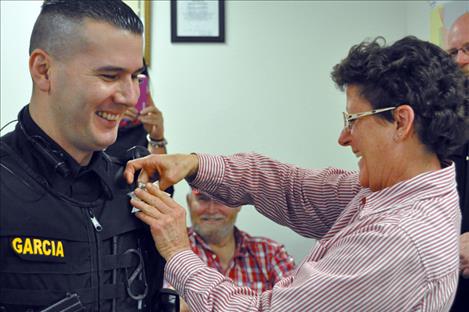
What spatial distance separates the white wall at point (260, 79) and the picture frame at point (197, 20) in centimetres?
4

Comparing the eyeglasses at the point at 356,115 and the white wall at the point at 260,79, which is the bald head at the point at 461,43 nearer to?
the eyeglasses at the point at 356,115

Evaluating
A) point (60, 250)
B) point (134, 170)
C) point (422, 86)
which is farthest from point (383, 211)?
point (60, 250)

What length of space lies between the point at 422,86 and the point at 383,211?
316 mm

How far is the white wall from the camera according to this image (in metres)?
3.00

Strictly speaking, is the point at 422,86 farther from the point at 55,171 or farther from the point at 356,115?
the point at 55,171

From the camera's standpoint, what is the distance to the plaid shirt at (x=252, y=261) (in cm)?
272

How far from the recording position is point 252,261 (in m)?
2.77

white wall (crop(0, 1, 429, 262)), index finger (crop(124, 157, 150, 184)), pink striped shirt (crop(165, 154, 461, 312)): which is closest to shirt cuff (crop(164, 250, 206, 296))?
pink striped shirt (crop(165, 154, 461, 312))

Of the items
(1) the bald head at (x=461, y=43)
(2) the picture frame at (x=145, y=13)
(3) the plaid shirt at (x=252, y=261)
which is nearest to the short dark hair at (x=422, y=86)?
(1) the bald head at (x=461, y=43)

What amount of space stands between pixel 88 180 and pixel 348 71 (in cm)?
71

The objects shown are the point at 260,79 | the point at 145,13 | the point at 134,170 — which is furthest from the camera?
the point at 260,79

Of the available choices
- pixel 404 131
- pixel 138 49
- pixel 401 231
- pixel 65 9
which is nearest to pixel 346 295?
pixel 401 231

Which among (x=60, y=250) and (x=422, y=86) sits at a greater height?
(x=422, y=86)

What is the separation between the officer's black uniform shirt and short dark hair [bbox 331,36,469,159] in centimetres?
69
